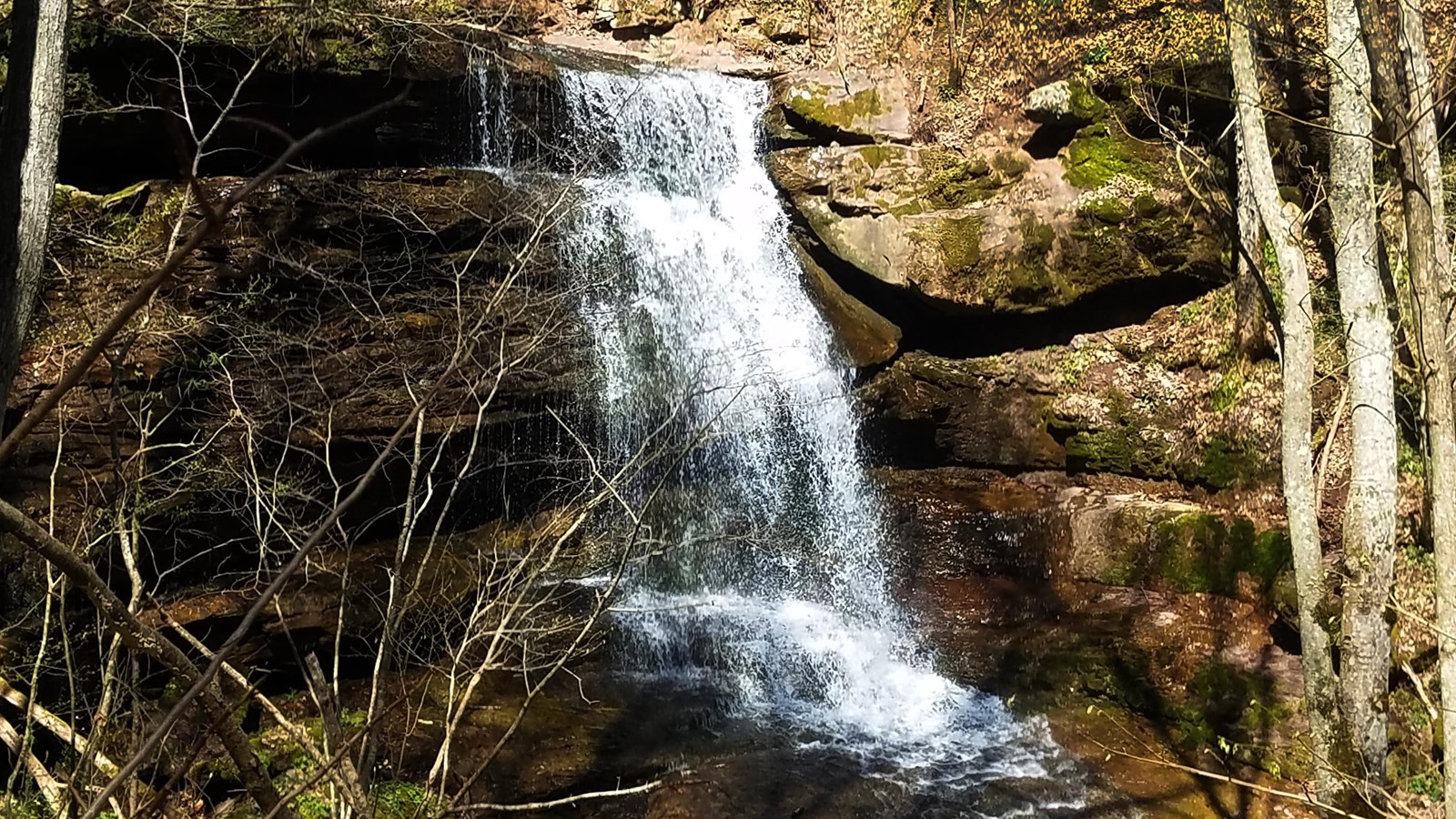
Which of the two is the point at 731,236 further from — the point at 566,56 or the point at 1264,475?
the point at 1264,475

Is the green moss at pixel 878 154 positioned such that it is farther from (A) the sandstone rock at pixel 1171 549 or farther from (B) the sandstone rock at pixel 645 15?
(B) the sandstone rock at pixel 645 15

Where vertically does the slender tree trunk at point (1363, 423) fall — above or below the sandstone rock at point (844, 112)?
below

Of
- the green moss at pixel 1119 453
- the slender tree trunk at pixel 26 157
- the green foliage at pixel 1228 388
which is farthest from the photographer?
the green moss at pixel 1119 453

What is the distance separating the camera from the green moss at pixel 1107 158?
9.77m

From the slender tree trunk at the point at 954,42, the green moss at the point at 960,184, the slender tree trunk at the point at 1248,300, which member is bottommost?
the slender tree trunk at the point at 1248,300

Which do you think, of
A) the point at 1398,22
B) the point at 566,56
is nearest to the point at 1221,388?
the point at 1398,22

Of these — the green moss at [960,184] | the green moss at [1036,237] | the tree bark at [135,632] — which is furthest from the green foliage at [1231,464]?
the tree bark at [135,632]

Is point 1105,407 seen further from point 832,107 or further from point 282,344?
point 282,344

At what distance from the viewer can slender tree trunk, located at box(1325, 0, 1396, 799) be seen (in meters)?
6.00

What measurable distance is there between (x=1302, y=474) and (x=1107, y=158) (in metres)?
4.91

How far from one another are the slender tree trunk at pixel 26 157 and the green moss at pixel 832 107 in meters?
8.67

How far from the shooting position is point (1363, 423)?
6168 mm

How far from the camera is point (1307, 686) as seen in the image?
625 centimetres

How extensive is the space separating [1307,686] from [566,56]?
1098 centimetres
